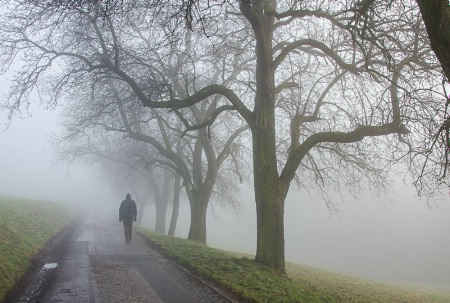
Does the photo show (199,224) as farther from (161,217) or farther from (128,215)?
(161,217)

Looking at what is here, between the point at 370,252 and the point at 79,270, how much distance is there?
4718 centimetres

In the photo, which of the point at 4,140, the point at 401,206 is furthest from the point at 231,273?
the point at 4,140

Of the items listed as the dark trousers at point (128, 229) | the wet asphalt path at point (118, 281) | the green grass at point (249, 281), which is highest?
the dark trousers at point (128, 229)

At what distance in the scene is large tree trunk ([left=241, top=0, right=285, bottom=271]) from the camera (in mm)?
9867

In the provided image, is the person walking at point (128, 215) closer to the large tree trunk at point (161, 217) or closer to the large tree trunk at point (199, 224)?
the large tree trunk at point (199, 224)

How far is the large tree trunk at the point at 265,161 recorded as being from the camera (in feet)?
32.4

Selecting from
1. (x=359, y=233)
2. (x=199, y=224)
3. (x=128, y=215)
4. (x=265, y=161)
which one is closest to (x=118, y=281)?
(x=265, y=161)

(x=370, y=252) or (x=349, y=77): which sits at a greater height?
(x=349, y=77)

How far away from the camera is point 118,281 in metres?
7.36

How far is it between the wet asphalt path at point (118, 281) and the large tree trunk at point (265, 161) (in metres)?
2.61

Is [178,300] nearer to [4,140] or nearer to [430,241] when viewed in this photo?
[430,241]

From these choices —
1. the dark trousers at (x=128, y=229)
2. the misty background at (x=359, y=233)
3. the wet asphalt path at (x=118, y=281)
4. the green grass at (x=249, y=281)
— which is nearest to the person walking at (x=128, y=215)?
the dark trousers at (x=128, y=229)

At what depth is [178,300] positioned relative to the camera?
20.5 feet

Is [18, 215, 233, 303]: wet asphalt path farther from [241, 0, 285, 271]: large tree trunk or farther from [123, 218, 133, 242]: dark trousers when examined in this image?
[123, 218, 133, 242]: dark trousers
